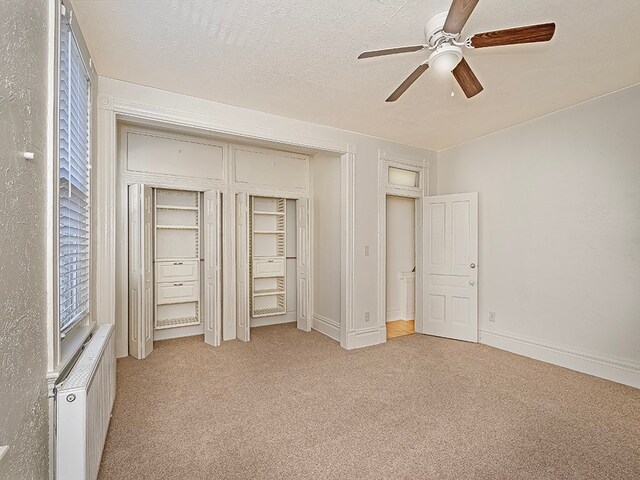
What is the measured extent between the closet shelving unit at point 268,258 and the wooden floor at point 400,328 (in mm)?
1662

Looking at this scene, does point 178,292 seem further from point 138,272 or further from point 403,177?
point 403,177

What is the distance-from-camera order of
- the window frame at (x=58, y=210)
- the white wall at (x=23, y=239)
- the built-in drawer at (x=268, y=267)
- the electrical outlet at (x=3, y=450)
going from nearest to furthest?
1. the electrical outlet at (x=3, y=450)
2. the white wall at (x=23, y=239)
3. the window frame at (x=58, y=210)
4. the built-in drawer at (x=268, y=267)

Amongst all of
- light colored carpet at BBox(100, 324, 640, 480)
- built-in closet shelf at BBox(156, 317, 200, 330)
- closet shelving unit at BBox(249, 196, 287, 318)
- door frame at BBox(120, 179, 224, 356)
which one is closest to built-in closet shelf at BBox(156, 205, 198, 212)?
door frame at BBox(120, 179, 224, 356)

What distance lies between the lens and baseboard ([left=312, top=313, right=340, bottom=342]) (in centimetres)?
446

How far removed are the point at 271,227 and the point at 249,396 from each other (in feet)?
9.42

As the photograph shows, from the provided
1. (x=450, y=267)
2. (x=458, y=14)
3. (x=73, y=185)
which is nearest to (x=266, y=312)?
(x=450, y=267)

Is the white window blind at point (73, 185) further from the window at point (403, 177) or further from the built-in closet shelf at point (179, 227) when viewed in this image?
the window at point (403, 177)

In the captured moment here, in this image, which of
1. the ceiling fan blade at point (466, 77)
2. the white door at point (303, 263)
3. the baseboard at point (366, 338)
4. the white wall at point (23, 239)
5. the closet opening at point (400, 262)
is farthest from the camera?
the closet opening at point (400, 262)

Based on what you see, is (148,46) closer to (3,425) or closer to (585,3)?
(3,425)

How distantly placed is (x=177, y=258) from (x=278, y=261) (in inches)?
57.7

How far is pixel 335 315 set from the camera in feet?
14.9

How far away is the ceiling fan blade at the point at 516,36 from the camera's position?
172cm

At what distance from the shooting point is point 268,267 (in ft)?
16.9

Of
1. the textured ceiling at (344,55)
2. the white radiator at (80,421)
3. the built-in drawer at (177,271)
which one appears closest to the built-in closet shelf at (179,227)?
the built-in drawer at (177,271)
